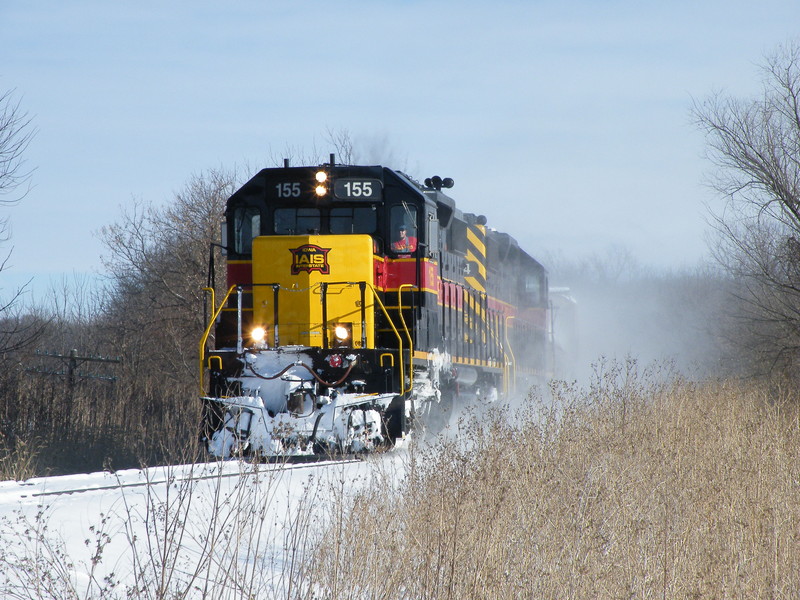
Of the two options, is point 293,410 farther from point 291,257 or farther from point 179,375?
point 179,375

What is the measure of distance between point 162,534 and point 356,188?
5.80m

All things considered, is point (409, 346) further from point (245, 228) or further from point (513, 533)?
point (513, 533)

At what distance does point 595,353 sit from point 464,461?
33.0 metres

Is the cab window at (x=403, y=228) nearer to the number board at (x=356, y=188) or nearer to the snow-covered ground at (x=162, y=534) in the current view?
the number board at (x=356, y=188)

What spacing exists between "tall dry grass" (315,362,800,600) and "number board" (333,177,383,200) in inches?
152

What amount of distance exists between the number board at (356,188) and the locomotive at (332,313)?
14mm

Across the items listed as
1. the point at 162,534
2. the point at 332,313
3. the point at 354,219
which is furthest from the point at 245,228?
the point at 162,534

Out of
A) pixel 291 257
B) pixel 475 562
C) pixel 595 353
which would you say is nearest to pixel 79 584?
pixel 475 562

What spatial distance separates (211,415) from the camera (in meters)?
9.27

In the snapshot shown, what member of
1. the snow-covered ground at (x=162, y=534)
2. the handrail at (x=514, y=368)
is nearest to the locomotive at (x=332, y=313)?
the snow-covered ground at (x=162, y=534)

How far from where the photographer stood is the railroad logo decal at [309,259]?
33.0 ft

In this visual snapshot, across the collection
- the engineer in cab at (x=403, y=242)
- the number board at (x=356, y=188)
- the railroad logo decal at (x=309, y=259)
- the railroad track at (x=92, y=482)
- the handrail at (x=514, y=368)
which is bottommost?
the railroad track at (x=92, y=482)

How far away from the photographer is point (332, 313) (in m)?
10.2

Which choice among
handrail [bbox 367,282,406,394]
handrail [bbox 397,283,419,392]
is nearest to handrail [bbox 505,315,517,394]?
handrail [bbox 397,283,419,392]
